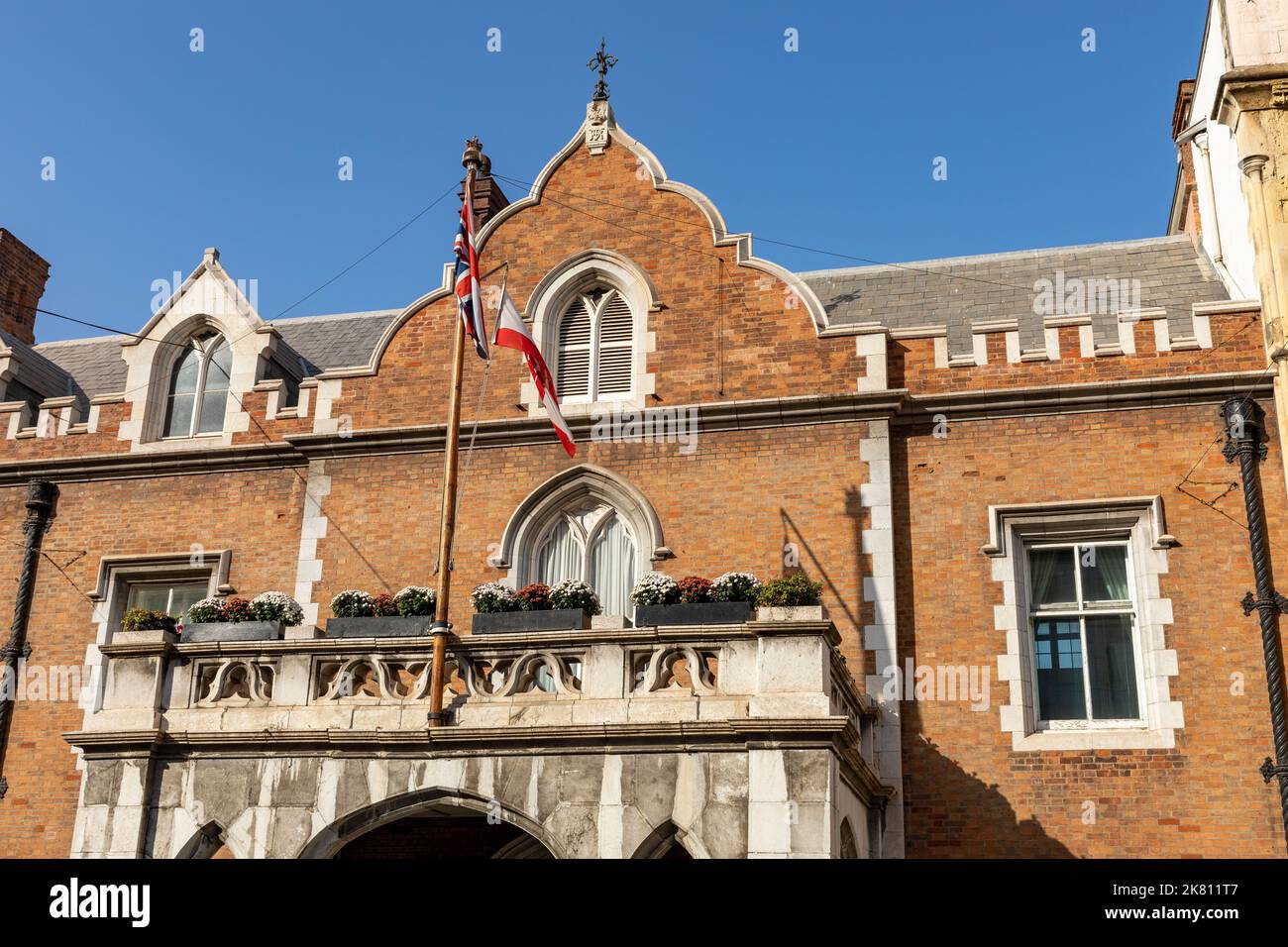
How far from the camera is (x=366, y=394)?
1847 centimetres

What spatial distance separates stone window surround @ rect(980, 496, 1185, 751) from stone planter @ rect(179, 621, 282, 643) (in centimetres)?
777

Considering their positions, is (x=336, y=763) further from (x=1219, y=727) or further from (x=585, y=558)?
(x=1219, y=727)

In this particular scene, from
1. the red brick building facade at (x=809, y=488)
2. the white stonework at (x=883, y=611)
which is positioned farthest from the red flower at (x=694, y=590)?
the white stonework at (x=883, y=611)

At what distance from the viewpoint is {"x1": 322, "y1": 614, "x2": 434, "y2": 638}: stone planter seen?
46.3 ft

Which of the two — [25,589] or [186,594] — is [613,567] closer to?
[186,594]

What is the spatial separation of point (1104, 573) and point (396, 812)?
27.3ft

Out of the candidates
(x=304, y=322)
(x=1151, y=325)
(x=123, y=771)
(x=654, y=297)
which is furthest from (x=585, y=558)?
(x=304, y=322)

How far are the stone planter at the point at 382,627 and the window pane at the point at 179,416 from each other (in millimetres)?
6570

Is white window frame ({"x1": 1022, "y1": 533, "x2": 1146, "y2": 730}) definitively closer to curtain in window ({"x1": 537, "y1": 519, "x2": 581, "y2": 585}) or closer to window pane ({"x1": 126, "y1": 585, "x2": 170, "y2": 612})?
curtain in window ({"x1": 537, "y1": 519, "x2": 581, "y2": 585})

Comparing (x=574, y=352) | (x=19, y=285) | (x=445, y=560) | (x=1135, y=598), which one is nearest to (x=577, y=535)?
(x=574, y=352)

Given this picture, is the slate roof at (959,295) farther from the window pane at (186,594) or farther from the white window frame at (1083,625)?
the window pane at (186,594)

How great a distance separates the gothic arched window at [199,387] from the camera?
19.5 metres

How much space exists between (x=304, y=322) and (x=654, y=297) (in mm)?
8421

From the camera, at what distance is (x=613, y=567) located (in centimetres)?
1714
